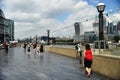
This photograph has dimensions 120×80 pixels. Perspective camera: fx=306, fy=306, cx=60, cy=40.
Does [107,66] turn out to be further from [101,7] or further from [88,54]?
[101,7]

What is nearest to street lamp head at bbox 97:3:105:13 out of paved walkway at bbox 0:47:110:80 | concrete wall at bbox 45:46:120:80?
paved walkway at bbox 0:47:110:80

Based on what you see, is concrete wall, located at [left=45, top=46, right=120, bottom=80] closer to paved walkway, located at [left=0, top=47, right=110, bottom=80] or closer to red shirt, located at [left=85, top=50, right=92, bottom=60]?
paved walkway, located at [left=0, top=47, right=110, bottom=80]

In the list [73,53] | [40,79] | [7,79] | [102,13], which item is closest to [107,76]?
[40,79]

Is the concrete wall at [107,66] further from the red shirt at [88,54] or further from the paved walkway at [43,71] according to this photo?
the red shirt at [88,54]

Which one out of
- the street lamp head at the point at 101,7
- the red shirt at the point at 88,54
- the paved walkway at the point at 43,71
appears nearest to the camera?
the red shirt at the point at 88,54

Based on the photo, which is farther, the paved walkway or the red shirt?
the paved walkway

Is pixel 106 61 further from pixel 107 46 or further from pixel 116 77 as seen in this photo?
Answer: pixel 107 46

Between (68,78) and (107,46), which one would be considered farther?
(107,46)

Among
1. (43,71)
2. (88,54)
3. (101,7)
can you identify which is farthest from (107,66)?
(101,7)

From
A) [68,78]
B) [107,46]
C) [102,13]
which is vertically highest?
[102,13]

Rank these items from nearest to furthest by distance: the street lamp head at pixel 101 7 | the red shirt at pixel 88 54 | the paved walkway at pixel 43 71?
the red shirt at pixel 88 54 → the paved walkway at pixel 43 71 → the street lamp head at pixel 101 7

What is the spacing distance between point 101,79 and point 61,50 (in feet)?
89.9

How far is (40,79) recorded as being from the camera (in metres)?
14.3

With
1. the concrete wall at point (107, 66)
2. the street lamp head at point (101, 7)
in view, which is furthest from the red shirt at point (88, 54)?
the street lamp head at point (101, 7)
